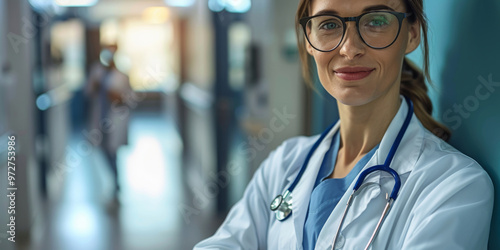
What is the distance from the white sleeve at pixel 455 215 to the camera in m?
1.03

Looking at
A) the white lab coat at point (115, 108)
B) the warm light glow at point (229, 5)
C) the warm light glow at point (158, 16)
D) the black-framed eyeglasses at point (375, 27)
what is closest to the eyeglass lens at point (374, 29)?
the black-framed eyeglasses at point (375, 27)

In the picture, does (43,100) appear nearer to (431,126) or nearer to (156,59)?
(431,126)

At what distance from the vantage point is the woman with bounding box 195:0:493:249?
1073 mm

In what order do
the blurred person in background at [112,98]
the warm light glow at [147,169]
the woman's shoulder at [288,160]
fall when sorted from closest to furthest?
1. the woman's shoulder at [288,160]
2. the blurred person in background at [112,98]
3. the warm light glow at [147,169]

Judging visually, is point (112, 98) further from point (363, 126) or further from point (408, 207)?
point (408, 207)

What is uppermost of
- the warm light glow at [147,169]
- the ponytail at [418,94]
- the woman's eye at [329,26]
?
the woman's eye at [329,26]

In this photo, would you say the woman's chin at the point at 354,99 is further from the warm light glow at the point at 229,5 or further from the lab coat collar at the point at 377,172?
the warm light glow at the point at 229,5

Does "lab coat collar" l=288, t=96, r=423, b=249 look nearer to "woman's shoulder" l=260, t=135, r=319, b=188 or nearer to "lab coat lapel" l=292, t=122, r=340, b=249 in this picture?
"lab coat lapel" l=292, t=122, r=340, b=249

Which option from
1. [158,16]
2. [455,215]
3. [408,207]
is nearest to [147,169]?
[408,207]

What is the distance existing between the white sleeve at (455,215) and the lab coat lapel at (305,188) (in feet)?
1.06

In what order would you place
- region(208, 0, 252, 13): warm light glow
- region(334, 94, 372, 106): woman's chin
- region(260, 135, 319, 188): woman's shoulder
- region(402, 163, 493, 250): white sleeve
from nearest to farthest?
region(402, 163, 493, 250): white sleeve
region(334, 94, 372, 106): woman's chin
region(260, 135, 319, 188): woman's shoulder
region(208, 0, 252, 13): warm light glow

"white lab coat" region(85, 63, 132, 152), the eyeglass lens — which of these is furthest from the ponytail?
"white lab coat" region(85, 63, 132, 152)

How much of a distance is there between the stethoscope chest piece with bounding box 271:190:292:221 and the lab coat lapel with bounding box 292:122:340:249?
0.02 m

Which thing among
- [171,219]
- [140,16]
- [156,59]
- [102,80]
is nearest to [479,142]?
[171,219]
